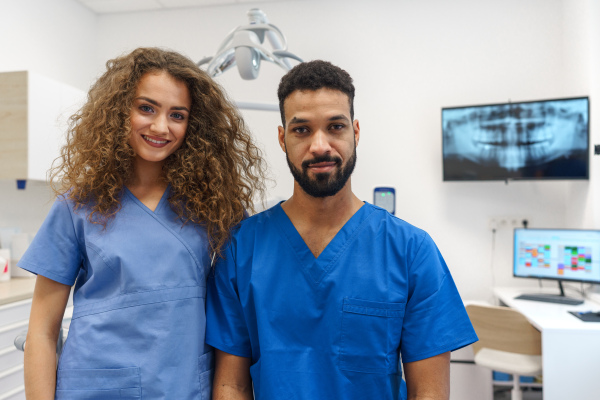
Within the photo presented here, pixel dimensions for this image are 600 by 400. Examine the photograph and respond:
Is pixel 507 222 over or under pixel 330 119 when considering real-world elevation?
under

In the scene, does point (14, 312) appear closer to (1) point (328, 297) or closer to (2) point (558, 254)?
(1) point (328, 297)

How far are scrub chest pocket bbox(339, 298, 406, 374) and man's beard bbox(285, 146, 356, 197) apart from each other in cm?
27

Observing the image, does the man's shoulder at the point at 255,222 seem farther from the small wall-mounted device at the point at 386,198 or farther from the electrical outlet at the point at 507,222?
the electrical outlet at the point at 507,222

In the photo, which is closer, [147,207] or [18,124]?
[147,207]

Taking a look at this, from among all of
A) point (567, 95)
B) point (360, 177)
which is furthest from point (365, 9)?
point (567, 95)

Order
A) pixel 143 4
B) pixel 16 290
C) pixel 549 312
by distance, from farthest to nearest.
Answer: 1. pixel 143 4
2. pixel 549 312
3. pixel 16 290

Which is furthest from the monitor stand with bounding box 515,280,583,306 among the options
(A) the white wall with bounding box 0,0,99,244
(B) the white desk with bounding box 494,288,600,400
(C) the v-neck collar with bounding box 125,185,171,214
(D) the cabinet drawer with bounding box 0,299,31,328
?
(A) the white wall with bounding box 0,0,99,244

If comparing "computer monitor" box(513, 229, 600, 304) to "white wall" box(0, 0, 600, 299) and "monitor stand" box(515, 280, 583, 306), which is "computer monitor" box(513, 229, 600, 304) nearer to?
"monitor stand" box(515, 280, 583, 306)

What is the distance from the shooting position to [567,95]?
3.23 metres

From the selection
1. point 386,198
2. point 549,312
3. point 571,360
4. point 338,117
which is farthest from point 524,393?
point 338,117

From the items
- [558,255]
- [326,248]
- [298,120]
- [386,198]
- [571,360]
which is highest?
[298,120]

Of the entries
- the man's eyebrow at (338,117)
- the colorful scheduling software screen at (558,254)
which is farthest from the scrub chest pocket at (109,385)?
the colorful scheduling software screen at (558,254)

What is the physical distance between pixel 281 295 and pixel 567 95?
3029 millimetres

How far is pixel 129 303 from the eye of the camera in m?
1.03
